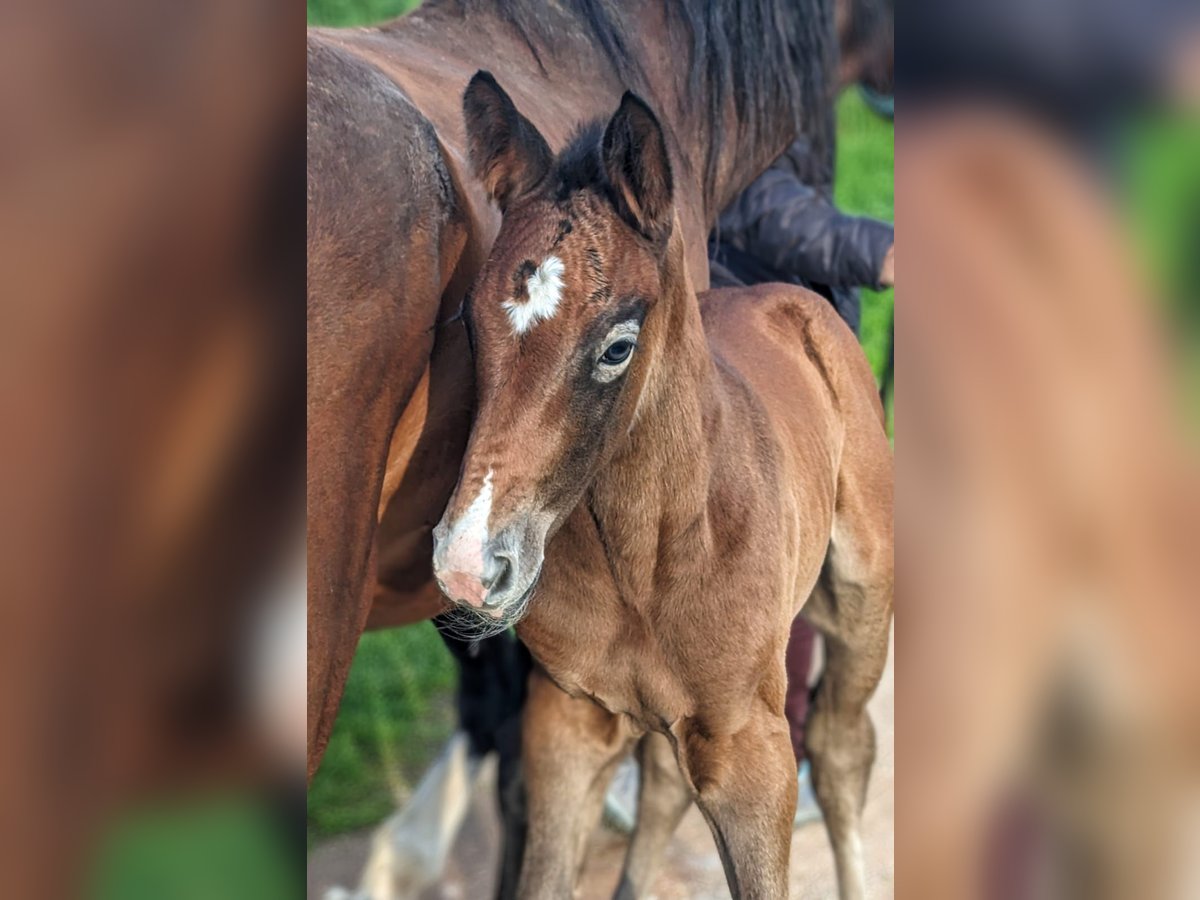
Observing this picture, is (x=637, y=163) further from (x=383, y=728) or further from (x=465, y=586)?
(x=383, y=728)

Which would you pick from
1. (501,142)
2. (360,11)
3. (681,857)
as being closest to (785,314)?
(501,142)

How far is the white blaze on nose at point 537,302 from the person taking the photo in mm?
1305

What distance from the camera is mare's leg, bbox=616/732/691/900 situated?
2.08 m

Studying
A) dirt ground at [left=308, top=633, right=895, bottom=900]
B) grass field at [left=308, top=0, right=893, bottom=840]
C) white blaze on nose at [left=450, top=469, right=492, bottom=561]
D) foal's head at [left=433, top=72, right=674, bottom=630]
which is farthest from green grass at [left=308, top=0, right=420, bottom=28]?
dirt ground at [left=308, top=633, right=895, bottom=900]

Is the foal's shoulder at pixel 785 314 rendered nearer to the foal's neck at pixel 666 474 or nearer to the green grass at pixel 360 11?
the foal's neck at pixel 666 474

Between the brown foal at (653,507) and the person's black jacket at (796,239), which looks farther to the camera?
the person's black jacket at (796,239)

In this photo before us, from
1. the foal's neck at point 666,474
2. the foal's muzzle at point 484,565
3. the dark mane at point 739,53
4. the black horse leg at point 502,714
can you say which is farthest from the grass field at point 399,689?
the foal's muzzle at point 484,565
